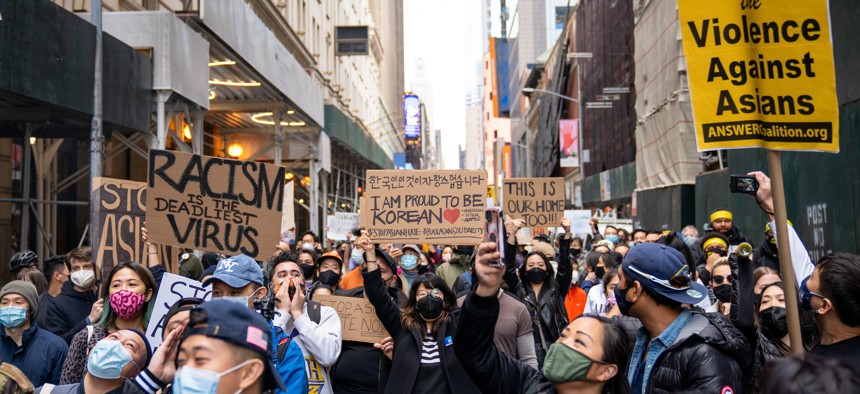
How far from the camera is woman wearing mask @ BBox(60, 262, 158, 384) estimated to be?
4.66 m

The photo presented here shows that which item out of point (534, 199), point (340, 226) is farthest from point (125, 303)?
point (340, 226)

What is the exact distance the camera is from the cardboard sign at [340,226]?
57.0ft

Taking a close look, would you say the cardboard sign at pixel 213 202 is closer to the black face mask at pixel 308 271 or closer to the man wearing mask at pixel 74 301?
the man wearing mask at pixel 74 301

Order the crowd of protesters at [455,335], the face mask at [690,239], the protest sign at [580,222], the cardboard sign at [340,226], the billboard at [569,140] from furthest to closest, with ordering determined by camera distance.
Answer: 1. the billboard at [569,140]
2. the protest sign at [580,222]
3. the cardboard sign at [340,226]
4. the face mask at [690,239]
5. the crowd of protesters at [455,335]

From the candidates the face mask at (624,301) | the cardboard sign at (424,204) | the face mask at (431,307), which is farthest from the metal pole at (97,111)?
the face mask at (624,301)

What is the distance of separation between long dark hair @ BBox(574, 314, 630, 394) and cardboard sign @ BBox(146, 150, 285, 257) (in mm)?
3312

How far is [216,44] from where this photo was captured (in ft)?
52.2

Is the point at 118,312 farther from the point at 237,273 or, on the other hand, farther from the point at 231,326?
the point at 231,326

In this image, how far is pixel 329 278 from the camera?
25.6ft

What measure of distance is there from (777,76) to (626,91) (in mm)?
32130

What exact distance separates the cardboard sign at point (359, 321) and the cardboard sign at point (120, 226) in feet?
6.31

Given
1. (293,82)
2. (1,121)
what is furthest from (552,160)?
(1,121)

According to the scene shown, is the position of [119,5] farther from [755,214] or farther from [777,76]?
[777,76]

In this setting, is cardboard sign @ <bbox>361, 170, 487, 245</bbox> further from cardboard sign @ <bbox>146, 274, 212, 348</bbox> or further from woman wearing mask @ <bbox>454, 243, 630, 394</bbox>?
woman wearing mask @ <bbox>454, 243, 630, 394</bbox>
